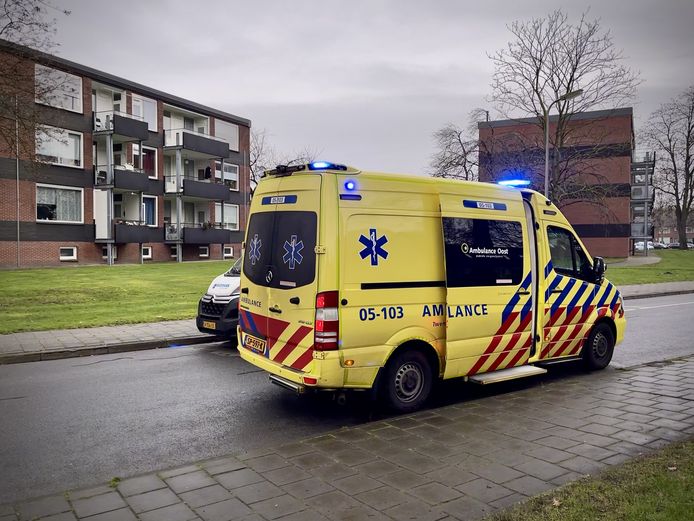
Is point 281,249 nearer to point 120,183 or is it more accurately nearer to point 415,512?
point 415,512

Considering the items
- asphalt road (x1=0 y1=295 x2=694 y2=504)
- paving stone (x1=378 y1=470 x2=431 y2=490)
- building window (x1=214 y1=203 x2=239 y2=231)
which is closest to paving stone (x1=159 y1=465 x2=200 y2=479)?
asphalt road (x1=0 y1=295 x2=694 y2=504)

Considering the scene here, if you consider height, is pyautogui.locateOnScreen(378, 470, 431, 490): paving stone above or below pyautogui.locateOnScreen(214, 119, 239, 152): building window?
below

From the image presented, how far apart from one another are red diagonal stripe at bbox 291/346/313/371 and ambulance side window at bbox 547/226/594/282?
3.82m

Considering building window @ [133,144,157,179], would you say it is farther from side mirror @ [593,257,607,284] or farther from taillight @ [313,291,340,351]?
taillight @ [313,291,340,351]

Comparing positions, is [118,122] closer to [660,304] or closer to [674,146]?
[660,304]

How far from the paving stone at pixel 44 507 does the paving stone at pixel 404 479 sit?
7.45 ft

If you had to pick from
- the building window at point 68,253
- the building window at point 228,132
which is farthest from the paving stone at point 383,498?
the building window at point 228,132

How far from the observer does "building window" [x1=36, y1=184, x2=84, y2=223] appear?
30078 mm

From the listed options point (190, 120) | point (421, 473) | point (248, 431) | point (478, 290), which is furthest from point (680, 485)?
point (190, 120)

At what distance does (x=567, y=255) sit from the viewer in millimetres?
7754

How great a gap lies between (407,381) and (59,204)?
30.6 m

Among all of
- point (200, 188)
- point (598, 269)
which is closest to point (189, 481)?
point (598, 269)

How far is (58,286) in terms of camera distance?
730 inches

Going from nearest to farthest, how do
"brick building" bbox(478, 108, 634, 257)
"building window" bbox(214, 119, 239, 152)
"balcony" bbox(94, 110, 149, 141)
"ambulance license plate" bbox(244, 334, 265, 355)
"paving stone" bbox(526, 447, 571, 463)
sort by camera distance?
"paving stone" bbox(526, 447, 571, 463), "ambulance license plate" bbox(244, 334, 265, 355), "balcony" bbox(94, 110, 149, 141), "building window" bbox(214, 119, 239, 152), "brick building" bbox(478, 108, 634, 257)
